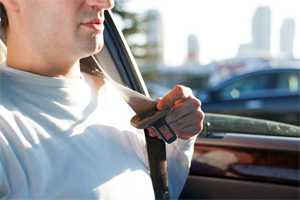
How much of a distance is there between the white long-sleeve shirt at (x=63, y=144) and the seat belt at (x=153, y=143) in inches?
1.6

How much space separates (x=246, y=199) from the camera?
7.08 feet

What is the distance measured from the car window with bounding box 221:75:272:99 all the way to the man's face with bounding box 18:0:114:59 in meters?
7.16

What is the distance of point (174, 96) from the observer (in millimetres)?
1632

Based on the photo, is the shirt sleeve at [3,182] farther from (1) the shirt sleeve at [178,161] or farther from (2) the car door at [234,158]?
(2) the car door at [234,158]

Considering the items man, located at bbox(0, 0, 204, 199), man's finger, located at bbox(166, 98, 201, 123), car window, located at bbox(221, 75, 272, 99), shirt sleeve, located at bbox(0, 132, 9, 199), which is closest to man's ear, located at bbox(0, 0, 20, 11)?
man, located at bbox(0, 0, 204, 199)

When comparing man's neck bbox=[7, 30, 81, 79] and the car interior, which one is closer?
man's neck bbox=[7, 30, 81, 79]

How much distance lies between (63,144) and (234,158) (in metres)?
0.94

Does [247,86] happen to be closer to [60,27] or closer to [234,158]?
[234,158]

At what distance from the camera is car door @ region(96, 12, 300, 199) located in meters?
2.08

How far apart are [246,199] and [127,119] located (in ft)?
2.41

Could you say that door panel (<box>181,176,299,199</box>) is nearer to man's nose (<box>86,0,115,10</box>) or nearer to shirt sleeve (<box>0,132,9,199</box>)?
man's nose (<box>86,0,115,10</box>)

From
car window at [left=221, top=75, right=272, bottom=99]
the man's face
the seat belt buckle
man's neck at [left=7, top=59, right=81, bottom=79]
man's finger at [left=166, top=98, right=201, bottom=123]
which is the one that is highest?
the man's face

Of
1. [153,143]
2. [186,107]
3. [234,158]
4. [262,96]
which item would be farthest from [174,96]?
[262,96]

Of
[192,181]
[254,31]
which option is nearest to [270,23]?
[254,31]
